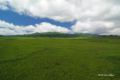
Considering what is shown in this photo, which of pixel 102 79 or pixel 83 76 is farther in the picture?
pixel 83 76

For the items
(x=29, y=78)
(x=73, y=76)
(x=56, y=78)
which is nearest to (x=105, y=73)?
(x=73, y=76)

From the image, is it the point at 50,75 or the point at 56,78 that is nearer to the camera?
the point at 56,78

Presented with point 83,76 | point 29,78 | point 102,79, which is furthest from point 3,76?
point 102,79

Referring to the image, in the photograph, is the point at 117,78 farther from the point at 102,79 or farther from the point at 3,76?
the point at 3,76

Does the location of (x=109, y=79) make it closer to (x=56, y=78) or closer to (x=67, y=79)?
(x=67, y=79)

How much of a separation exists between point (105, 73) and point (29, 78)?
14.1m

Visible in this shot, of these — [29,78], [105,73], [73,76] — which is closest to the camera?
[29,78]

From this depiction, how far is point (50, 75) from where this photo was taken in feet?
36.5

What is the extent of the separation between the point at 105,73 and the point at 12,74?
1755 centimetres

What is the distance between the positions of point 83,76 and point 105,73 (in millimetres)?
4661

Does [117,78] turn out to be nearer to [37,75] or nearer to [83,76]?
[83,76]

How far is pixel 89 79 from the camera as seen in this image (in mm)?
10305

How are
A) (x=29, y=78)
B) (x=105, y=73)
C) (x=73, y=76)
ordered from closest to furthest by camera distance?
(x=29, y=78) < (x=73, y=76) < (x=105, y=73)

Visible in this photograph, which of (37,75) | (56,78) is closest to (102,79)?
(56,78)
